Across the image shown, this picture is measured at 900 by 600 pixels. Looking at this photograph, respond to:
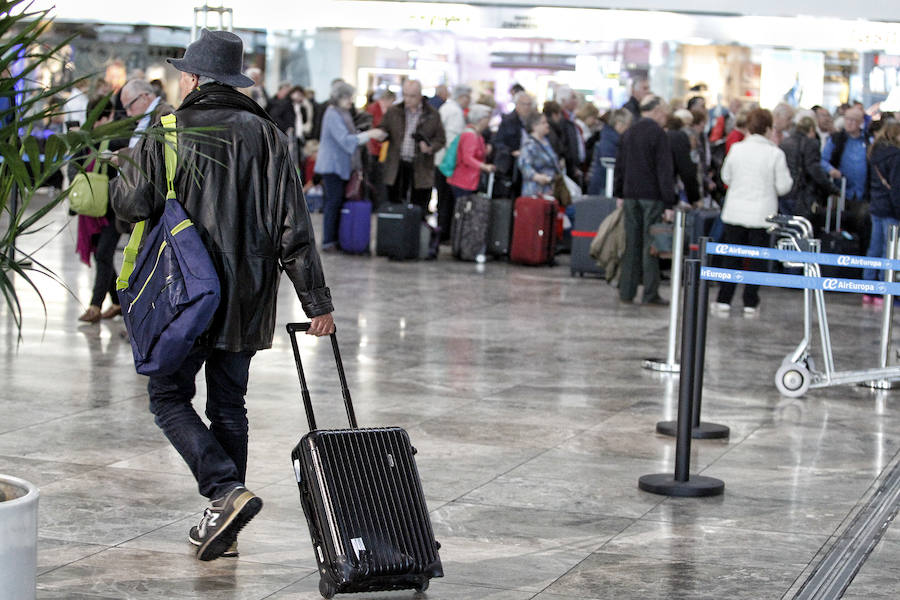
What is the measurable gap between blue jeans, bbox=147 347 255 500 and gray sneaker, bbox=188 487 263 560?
0.05m

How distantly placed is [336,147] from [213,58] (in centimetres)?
1117

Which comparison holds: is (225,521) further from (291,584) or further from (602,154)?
(602,154)

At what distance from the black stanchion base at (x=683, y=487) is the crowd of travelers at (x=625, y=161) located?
524cm

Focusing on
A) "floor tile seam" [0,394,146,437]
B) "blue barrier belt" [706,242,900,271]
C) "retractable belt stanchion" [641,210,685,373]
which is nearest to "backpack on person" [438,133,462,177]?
"retractable belt stanchion" [641,210,685,373]

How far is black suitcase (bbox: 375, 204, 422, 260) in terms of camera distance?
15891mm

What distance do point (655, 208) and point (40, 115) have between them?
9726mm

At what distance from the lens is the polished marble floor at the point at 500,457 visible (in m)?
4.76

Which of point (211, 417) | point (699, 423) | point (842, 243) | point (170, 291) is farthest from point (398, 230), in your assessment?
point (170, 291)

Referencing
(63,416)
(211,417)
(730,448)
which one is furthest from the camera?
(63,416)

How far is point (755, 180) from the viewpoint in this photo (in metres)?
12.0

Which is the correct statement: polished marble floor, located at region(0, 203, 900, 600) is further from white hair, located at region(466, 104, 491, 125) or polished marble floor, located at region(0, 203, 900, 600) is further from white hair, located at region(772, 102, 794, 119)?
white hair, located at region(466, 104, 491, 125)

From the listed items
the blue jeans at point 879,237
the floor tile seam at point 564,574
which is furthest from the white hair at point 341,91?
the floor tile seam at point 564,574

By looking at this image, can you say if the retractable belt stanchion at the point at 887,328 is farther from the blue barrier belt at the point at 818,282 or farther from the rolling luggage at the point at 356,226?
the rolling luggage at the point at 356,226

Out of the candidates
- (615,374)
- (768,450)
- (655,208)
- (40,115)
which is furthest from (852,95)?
(40,115)
